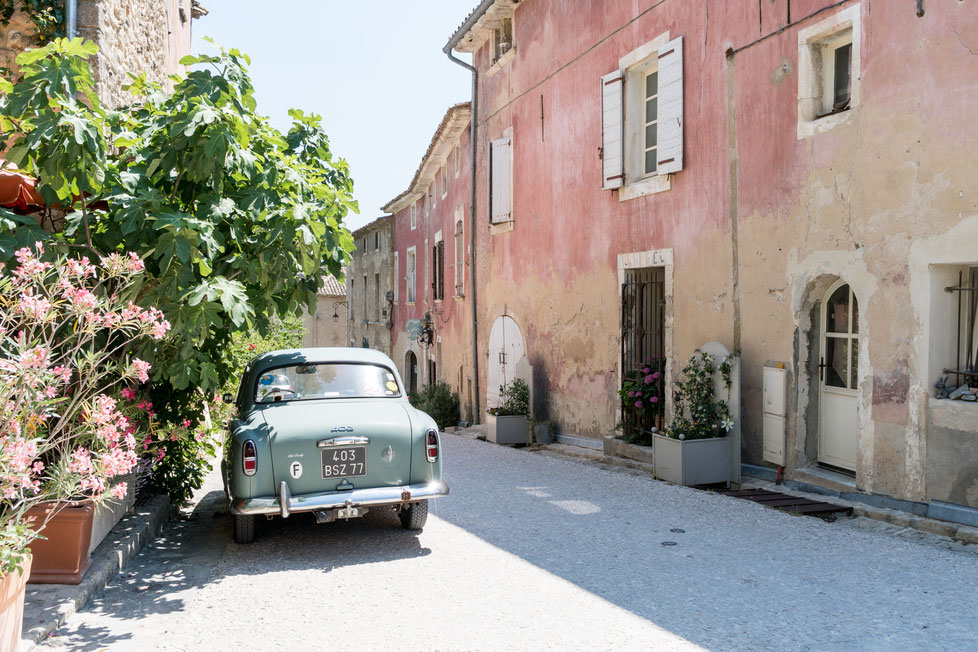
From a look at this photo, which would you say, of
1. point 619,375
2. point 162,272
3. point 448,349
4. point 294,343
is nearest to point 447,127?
point 448,349

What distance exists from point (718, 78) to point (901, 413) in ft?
14.0

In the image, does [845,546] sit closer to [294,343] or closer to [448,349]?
[448,349]

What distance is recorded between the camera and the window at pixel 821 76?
745 centimetres

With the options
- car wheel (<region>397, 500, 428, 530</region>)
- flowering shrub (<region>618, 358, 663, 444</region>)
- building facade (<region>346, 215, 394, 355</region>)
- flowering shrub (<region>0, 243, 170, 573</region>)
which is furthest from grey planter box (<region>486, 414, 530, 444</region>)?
building facade (<region>346, 215, 394, 355</region>)

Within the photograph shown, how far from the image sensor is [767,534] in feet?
19.9

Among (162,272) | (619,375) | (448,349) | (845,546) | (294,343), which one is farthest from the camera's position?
(294,343)

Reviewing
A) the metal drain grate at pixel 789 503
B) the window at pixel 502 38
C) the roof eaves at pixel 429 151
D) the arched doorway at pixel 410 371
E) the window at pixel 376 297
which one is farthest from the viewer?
the window at pixel 376 297

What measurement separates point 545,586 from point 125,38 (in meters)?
6.71

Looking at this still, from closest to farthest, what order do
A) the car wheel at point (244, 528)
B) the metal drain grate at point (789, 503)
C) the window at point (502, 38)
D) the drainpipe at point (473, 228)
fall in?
the car wheel at point (244, 528) < the metal drain grate at point (789, 503) < the window at point (502, 38) < the drainpipe at point (473, 228)

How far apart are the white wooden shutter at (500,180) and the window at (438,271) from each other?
525 cm

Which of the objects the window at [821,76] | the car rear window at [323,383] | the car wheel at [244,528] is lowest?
the car wheel at [244,528]

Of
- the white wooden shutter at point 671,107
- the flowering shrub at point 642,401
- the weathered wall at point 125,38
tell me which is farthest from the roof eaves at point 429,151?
the flowering shrub at point 642,401

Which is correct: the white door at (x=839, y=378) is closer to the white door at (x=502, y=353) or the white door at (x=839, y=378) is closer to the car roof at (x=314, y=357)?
the car roof at (x=314, y=357)

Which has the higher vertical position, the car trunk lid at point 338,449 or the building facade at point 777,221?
the building facade at point 777,221
